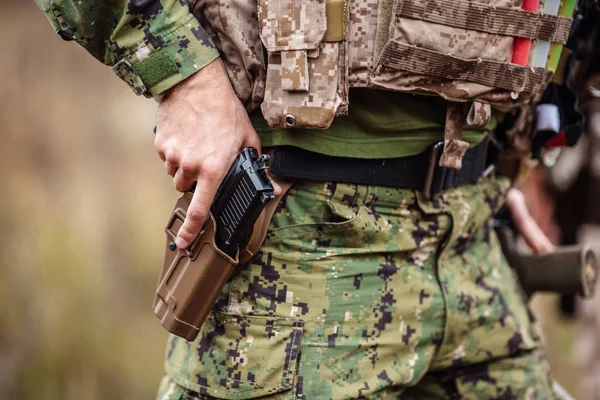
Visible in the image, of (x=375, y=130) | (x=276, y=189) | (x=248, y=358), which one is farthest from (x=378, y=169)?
(x=248, y=358)

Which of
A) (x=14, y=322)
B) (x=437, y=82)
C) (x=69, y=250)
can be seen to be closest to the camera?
(x=437, y=82)

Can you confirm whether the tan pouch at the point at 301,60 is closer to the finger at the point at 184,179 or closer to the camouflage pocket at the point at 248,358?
the finger at the point at 184,179

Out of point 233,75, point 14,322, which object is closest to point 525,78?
point 233,75

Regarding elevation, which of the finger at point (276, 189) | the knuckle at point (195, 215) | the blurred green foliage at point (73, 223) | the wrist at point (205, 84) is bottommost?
the blurred green foliage at point (73, 223)

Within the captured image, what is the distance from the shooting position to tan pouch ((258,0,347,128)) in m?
1.17

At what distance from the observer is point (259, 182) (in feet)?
3.76

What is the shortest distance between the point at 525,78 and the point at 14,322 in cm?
245

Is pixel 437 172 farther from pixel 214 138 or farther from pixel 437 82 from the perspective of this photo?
pixel 214 138

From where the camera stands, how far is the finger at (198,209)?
1176mm

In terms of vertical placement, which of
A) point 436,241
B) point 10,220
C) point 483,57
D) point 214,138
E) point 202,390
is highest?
point 483,57

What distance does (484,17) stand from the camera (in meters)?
1.23

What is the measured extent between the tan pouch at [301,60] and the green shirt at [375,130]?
0.20 ft

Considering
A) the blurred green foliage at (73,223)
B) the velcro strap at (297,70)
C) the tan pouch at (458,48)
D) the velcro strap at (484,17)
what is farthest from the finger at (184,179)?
the blurred green foliage at (73,223)

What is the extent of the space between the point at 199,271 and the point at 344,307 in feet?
0.97
